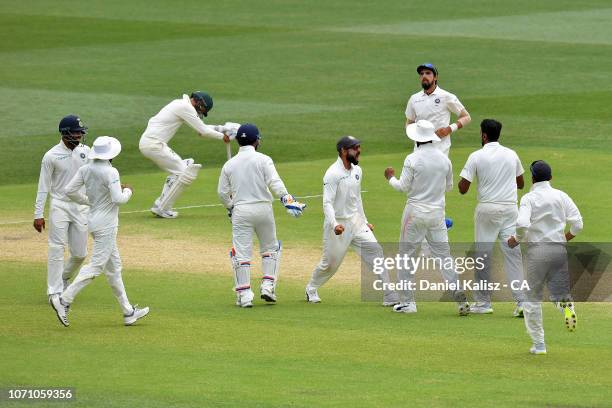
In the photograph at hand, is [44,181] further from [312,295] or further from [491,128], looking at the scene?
[491,128]

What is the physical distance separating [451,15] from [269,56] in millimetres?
10001

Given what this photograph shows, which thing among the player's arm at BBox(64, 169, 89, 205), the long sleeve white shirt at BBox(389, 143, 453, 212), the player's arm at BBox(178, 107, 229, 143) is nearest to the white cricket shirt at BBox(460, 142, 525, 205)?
the long sleeve white shirt at BBox(389, 143, 453, 212)

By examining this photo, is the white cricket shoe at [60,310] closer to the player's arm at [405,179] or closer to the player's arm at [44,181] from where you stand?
the player's arm at [44,181]

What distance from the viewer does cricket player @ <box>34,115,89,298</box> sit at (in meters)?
17.2

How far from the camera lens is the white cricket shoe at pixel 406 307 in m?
16.8

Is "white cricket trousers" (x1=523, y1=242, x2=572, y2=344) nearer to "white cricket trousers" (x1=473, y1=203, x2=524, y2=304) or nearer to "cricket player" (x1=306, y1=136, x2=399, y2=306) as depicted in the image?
"white cricket trousers" (x1=473, y1=203, x2=524, y2=304)

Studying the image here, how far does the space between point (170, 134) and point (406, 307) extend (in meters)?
8.59

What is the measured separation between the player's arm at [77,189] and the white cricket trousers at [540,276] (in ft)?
17.1

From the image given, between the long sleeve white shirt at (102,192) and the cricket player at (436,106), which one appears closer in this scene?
the long sleeve white shirt at (102,192)

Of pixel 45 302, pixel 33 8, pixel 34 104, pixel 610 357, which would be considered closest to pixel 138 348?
pixel 45 302

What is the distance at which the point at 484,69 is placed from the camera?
3953cm

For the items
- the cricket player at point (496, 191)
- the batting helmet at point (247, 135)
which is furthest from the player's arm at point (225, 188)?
the cricket player at point (496, 191)

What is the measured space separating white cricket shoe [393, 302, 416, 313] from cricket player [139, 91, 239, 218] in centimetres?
679

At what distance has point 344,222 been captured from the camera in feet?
56.5
